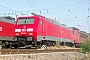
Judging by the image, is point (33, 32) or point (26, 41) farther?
point (26, 41)

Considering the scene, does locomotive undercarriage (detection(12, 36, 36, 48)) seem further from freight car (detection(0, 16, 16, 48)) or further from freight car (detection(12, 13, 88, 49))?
freight car (detection(0, 16, 16, 48))

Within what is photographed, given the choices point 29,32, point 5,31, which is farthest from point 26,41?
point 5,31

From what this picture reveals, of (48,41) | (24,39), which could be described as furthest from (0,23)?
(48,41)

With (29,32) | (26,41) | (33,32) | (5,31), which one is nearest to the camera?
(33,32)

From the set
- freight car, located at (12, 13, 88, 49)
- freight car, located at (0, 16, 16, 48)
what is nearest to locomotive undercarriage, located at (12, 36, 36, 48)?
freight car, located at (12, 13, 88, 49)

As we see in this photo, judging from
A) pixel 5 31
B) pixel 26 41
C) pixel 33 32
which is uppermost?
pixel 5 31

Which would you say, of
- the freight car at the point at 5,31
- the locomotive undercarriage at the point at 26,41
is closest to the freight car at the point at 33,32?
the locomotive undercarriage at the point at 26,41

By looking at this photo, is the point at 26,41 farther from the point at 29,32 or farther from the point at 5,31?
the point at 5,31

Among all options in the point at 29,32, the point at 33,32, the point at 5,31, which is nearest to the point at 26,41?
the point at 29,32

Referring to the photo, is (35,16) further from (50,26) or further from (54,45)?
(54,45)

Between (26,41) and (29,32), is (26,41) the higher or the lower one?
the lower one

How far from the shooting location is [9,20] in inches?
911

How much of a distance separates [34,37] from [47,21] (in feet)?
11.8

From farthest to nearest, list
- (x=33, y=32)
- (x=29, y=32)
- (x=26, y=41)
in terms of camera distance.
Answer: (x=29, y=32) → (x=26, y=41) → (x=33, y=32)
